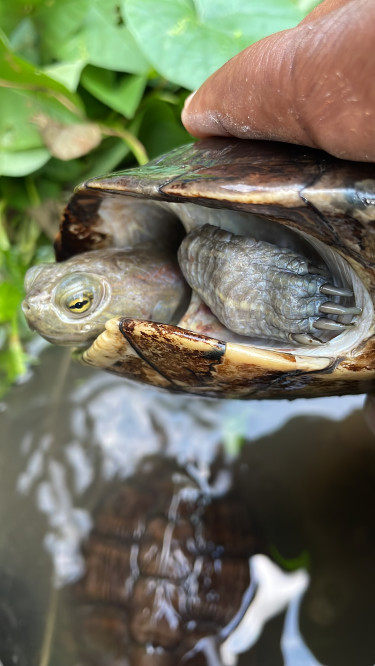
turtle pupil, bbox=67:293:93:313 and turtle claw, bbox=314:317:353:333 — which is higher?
turtle claw, bbox=314:317:353:333

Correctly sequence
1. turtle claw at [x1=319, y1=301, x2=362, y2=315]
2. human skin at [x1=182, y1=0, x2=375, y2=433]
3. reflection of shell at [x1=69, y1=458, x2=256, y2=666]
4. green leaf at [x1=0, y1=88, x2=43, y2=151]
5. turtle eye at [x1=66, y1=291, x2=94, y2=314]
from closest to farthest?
human skin at [x1=182, y1=0, x2=375, y2=433] → turtle claw at [x1=319, y1=301, x2=362, y2=315] → turtle eye at [x1=66, y1=291, x2=94, y2=314] → reflection of shell at [x1=69, y1=458, x2=256, y2=666] → green leaf at [x1=0, y1=88, x2=43, y2=151]

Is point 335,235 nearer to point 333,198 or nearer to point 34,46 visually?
point 333,198

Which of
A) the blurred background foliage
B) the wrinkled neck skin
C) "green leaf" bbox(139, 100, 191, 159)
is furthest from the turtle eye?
"green leaf" bbox(139, 100, 191, 159)

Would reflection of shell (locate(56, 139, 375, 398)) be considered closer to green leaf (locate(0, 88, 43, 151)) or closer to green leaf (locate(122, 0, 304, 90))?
green leaf (locate(122, 0, 304, 90))

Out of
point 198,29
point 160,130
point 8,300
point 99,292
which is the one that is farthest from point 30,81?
point 99,292

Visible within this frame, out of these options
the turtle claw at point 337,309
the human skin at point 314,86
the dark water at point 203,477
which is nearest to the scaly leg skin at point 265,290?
the turtle claw at point 337,309

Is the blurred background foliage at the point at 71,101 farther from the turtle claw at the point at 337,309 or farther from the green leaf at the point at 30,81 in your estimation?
the turtle claw at the point at 337,309

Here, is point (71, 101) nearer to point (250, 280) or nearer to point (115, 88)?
point (115, 88)
